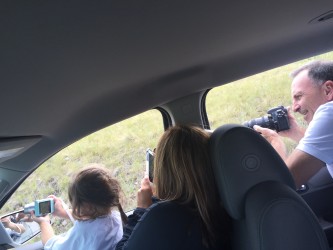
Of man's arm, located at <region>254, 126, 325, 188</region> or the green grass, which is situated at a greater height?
the green grass

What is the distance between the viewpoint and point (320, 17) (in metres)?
1.51

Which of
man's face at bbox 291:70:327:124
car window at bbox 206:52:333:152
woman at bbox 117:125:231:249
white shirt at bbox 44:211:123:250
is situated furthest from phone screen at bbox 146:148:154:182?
man's face at bbox 291:70:327:124

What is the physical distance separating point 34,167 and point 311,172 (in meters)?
1.47

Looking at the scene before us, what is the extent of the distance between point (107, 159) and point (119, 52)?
1422 millimetres

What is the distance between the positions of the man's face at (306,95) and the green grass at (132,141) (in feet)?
0.85

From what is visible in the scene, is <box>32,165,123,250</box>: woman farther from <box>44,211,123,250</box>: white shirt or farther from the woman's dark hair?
the woman's dark hair

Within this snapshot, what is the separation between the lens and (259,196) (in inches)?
45.5

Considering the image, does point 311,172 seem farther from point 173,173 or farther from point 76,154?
point 76,154

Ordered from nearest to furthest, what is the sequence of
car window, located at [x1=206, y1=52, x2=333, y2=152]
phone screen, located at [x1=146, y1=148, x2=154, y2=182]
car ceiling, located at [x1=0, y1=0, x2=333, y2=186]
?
1. car ceiling, located at [x1=0, y1=0, x2=333, y2=186]
2. phone screen, located at [x1=146, y1=148, x2=154, y2=182]
3. car window, located at [x1=206, y1=52, x2=333, y2=152]

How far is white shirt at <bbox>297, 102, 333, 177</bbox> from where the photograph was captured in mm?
1659

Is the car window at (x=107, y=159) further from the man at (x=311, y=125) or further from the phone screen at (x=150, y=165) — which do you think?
the man at (x=311, y=125)

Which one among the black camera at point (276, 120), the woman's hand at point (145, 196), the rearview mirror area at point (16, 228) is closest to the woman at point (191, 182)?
the woman's hand at point (145, 196)

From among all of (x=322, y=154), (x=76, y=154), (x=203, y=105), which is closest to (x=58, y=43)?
(x=322, y=154)

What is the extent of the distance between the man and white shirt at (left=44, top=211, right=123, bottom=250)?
992 millimetres
